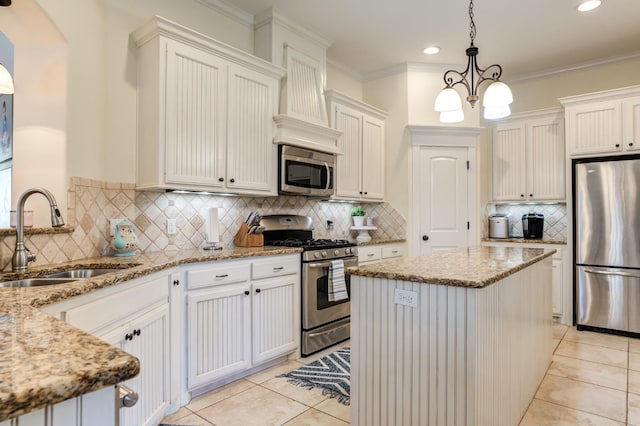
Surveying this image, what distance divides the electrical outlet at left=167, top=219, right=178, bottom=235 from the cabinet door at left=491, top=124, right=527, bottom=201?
157 inches

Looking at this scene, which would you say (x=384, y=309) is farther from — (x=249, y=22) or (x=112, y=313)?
(x=249, y=22)

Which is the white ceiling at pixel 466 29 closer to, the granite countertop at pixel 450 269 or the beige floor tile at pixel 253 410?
the granite countertop at pixel 450 269

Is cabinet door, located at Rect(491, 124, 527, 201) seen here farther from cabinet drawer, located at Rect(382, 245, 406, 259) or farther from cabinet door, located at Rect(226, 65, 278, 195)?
cabinet door, located at Rect(226, 65, 278, 195)

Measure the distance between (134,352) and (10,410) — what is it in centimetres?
151

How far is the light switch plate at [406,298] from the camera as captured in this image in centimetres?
176

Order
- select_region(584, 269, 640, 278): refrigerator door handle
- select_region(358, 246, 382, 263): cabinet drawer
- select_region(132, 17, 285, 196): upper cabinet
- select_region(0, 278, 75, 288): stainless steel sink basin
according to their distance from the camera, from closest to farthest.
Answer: select_region(0, 278, 75, 288): stainless steel sink basin, select_region(132, 17, 285, 196): upper cabinet, select_region(584, 269, 640, 278): refrigerator door handle, select_region(358, 246, 382, 263): cabinet drawer

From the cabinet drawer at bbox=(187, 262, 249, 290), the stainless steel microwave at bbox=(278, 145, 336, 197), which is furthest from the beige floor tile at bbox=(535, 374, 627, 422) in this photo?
the stainless steel microwave at bbox=(278, 145, 336, 197)

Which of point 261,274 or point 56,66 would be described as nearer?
point 56,66

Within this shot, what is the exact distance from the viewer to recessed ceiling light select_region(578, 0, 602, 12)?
3.27m

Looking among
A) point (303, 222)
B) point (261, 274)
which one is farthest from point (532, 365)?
point (303, 222)

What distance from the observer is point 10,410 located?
523mm

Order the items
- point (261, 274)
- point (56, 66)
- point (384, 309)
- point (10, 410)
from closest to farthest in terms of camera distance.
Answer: point (10, 410)
point (384, 309)
point (56, 66)
point (261, 274)

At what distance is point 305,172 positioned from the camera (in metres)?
3.65

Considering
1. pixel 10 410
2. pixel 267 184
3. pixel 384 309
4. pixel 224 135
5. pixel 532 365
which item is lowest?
pixel 532 365
